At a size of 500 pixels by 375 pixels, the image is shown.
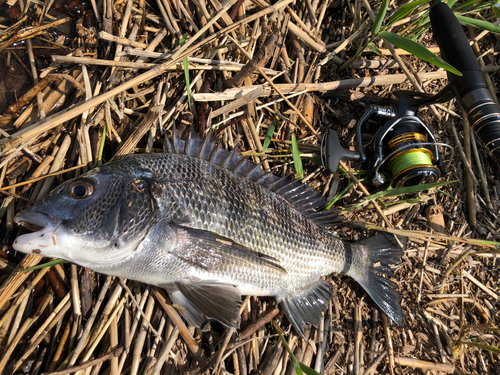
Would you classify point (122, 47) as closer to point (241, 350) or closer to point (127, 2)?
point (127, 2)

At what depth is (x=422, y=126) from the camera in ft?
9.25

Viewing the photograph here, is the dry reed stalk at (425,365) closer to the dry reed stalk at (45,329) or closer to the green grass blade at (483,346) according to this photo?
the green grass blade at (483,346)

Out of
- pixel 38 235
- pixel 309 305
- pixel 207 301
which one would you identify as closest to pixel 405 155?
pixel 309 305

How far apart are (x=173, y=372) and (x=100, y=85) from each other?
232cm

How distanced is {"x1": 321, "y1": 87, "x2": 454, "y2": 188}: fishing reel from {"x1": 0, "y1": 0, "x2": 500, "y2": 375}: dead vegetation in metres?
0.20

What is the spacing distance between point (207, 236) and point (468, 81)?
2.35 meters

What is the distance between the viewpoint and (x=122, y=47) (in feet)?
8.38

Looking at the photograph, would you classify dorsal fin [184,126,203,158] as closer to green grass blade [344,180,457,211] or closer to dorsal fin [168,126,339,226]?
dorsal fin [168,126,339,226]

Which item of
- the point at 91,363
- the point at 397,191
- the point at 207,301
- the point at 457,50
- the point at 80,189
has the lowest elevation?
Answer: the point at 91,363

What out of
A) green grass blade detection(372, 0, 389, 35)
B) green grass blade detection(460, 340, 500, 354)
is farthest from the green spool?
green grass blade detection(460, 340, 500, 354)

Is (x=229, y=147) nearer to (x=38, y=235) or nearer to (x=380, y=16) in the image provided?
(x=38, y=235)

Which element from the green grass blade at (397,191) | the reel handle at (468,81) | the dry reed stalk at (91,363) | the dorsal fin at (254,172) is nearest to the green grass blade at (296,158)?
the dorsal fin at (254,172)

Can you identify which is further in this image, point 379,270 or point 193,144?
point 379,270

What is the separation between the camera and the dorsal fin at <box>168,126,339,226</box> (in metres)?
2.38
